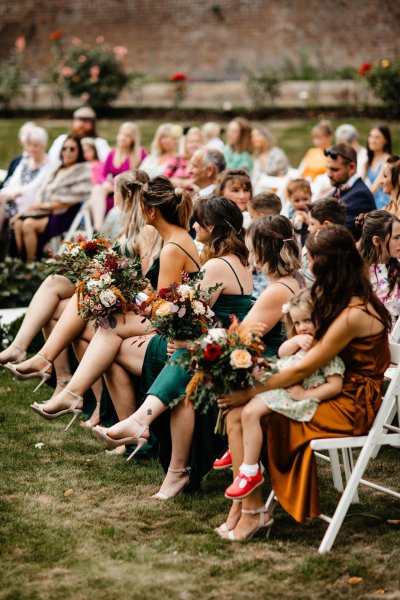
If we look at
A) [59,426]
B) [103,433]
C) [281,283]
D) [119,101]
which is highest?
[119,101]

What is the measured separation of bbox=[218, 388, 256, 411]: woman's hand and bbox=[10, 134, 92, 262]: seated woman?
6409 millimetres

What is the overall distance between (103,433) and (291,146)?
1214cm

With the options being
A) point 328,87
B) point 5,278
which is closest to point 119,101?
point 328,87

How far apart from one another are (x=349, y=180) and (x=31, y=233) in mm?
4169

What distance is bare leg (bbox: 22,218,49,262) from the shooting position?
1041 cm

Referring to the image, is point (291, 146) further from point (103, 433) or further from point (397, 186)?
point (103, 433)

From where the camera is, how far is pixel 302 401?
430cm

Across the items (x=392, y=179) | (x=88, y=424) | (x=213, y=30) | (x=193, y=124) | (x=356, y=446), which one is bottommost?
(x=88, y=424)

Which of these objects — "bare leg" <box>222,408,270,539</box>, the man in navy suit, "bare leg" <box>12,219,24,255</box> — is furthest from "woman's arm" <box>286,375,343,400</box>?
"bare leg" <box>12,219,24,255</box>

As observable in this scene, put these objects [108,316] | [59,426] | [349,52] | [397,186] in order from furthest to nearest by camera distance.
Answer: [349,52] < [397,186] < [59,426] < [108,316]

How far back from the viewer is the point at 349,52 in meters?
20.7

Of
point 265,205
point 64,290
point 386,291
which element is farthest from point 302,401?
point 64,290

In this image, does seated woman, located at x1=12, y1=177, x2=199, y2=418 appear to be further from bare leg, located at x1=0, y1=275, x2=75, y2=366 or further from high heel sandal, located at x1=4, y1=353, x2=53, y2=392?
bare leg, located at x1=0, y1=275, x2=75, y2=366

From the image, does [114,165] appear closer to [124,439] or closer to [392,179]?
[392,179]
